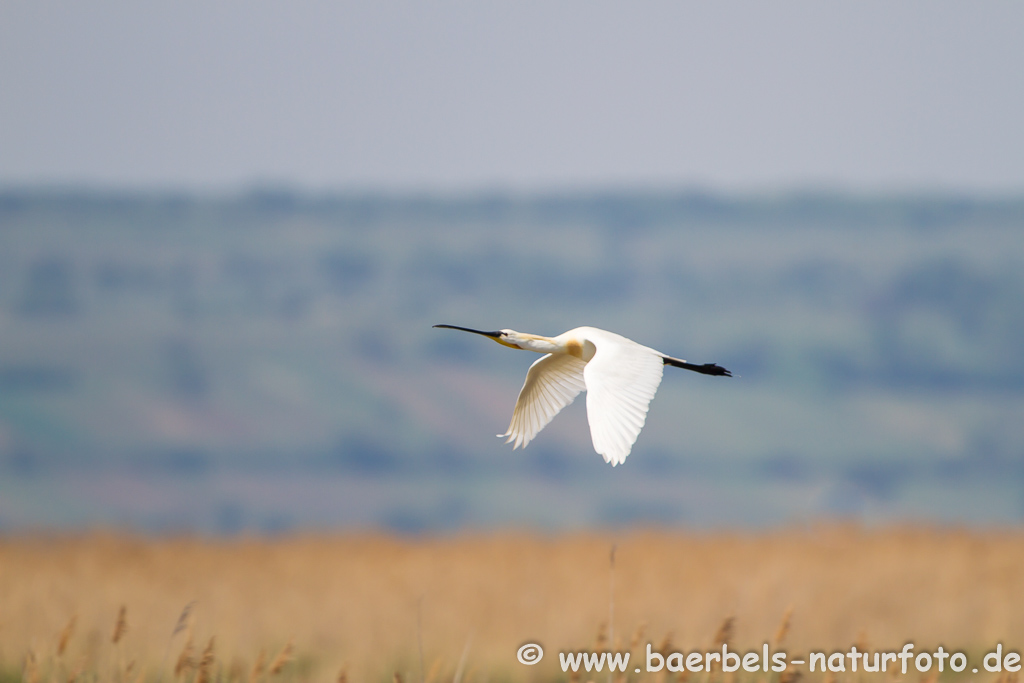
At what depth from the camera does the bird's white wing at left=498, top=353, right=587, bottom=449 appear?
177 inches

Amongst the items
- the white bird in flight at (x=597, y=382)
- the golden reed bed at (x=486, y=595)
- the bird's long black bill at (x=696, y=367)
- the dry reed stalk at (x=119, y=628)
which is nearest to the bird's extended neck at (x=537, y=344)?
the white bird in flight at (x=597, y=382)

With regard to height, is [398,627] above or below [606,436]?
below

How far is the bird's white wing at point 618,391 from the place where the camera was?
3.45 metres

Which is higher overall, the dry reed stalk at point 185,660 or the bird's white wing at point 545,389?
the bird's white wing at point 545,389

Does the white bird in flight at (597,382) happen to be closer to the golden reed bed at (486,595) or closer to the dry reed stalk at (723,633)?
the dry reed stalk at (723,633)

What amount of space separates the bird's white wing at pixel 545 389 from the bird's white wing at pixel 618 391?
0.54 meters

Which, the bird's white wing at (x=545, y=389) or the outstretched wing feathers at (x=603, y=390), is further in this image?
the bird's white wing at (x=545, y=389)

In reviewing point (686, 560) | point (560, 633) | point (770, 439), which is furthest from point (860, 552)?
point (770, 439)

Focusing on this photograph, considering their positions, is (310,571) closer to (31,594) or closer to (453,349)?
(31,594)

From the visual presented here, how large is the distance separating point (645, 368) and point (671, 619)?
779cm

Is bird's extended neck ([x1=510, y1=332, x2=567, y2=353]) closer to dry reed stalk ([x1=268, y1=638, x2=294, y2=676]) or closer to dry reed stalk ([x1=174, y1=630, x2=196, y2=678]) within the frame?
dry reed stalk ([x1=268, y1=638, x2=294, y2=676])

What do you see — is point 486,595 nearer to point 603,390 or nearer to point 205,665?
point 205,665

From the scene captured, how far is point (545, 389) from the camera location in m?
4.57

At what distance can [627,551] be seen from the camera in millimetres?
14516
